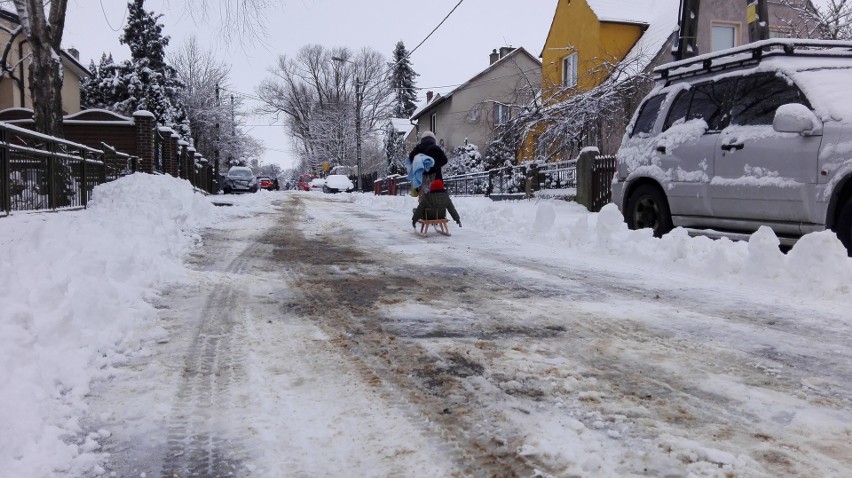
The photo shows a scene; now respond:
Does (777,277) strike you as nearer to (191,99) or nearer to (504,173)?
(504,173)

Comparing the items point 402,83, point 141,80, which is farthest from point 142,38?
point 402,83

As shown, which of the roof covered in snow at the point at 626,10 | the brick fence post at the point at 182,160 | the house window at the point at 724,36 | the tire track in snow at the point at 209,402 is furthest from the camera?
the roof covered in snow at the point at 626,10

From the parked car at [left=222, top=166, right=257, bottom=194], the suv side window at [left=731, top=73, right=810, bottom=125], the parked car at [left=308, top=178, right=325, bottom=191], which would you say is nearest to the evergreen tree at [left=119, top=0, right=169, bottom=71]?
the parked car at [left=222, top=166, right=257, bottom=194]

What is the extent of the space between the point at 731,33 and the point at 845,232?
68.0 ft

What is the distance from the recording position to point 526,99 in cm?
2056

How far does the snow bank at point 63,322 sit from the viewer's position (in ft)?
7.68

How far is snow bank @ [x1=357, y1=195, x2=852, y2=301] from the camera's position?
5.15m

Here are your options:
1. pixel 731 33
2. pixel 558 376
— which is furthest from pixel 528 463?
pixel 731 33

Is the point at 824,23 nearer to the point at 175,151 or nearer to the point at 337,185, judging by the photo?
the point at 175,151

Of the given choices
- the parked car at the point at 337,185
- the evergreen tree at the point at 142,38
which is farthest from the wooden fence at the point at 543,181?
the evergreen tree at the point at 142,38

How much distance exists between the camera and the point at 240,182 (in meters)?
33.0

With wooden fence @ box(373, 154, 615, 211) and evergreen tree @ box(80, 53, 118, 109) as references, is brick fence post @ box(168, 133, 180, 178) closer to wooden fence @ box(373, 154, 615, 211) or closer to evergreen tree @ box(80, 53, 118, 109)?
wooden fence @ box(373, 154, 615, 211)

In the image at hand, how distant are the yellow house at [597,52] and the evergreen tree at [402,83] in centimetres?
4618

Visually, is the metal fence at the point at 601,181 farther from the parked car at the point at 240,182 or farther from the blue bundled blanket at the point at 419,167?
the parked car at the point at 240,182
